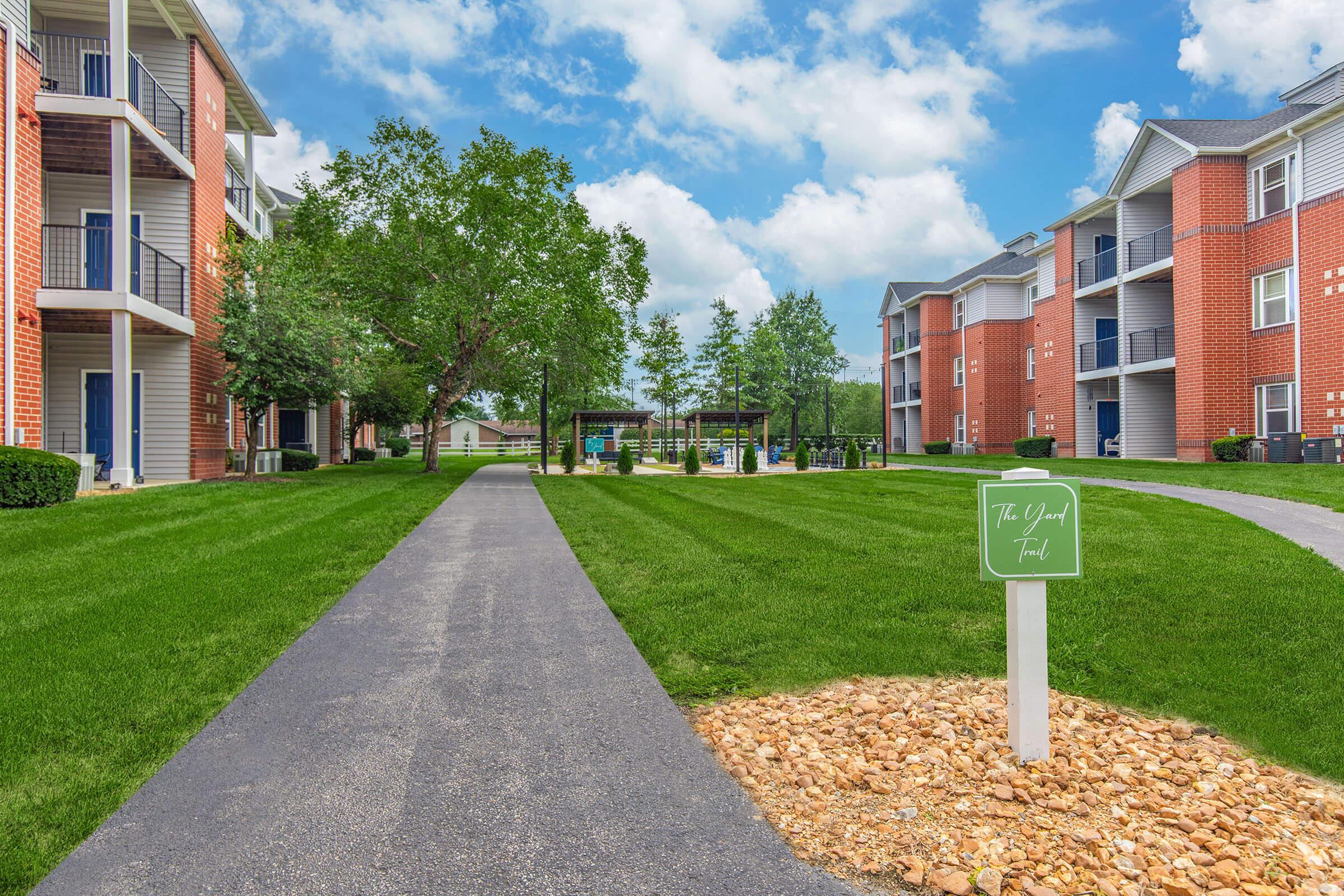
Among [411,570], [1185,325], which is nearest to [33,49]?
[411,570]

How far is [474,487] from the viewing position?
19.7 meters

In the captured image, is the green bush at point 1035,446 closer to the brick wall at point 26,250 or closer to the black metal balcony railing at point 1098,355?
the black metal balcony railing at point 1098,355

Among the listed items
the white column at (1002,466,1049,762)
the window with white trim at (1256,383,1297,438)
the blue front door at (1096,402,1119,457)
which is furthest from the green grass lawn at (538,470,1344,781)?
the blue front door at (1096,402,1119,457)

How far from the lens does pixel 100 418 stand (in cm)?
1711

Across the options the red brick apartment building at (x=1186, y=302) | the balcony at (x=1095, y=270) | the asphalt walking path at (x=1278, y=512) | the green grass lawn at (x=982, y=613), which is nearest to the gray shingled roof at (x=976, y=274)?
the red brick apartment building at (x=1186, y=302)

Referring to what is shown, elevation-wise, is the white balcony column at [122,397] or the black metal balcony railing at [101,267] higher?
the black metal balcony railing at [101,267]

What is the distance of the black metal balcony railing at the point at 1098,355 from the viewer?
29.5 m

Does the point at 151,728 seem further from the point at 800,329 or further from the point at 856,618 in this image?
the point at 800,329

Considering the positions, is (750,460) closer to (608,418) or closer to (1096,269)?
(608,418)

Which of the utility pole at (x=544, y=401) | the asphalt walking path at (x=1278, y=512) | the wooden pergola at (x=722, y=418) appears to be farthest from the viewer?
the wooden pergola at (x=722, y=418)

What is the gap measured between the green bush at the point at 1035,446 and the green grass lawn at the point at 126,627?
28214 mm

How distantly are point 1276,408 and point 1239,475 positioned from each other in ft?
23.0

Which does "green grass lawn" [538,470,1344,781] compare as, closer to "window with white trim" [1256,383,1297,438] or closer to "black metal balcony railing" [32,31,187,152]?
"window with white trim" [1256,383,1297,438]

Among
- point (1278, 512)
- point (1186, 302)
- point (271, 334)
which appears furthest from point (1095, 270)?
point (271, 334)
